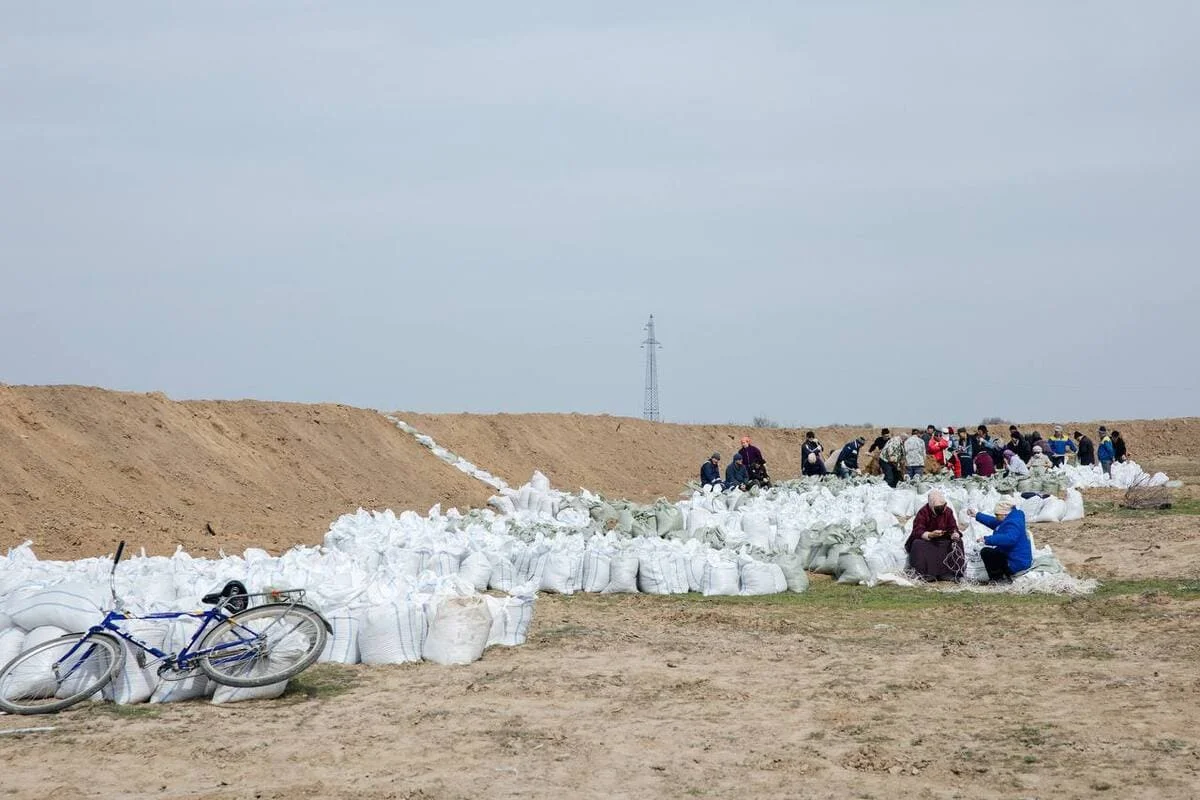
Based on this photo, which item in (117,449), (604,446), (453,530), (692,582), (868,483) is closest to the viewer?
(692,582)

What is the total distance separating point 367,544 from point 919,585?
5079mm

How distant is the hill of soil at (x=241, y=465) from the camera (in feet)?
53.7

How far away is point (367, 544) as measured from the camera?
1222 centimetres

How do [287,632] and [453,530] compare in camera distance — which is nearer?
[287,632]

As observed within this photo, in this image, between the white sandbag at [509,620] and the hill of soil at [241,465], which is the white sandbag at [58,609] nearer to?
the white sandbag at [509,620]

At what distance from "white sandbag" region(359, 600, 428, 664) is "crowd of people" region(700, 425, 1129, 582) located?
5.44 m

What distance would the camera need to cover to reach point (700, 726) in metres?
6.60

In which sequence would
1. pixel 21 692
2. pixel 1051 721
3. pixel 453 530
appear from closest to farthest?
pixel 1051 721 → pixel 21 692 → pixel 453 530

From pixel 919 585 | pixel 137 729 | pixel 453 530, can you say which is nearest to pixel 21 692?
pixel 137 729

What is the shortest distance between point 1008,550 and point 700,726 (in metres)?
5.49

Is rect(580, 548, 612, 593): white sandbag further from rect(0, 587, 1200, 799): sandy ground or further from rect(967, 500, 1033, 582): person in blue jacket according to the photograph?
rect(967, 500, 1033, 582): person in blue jacket

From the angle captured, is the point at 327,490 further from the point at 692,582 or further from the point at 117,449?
the point at 692,582

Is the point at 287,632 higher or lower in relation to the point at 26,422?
lower

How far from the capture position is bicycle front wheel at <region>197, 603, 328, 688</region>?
23.3 ft
